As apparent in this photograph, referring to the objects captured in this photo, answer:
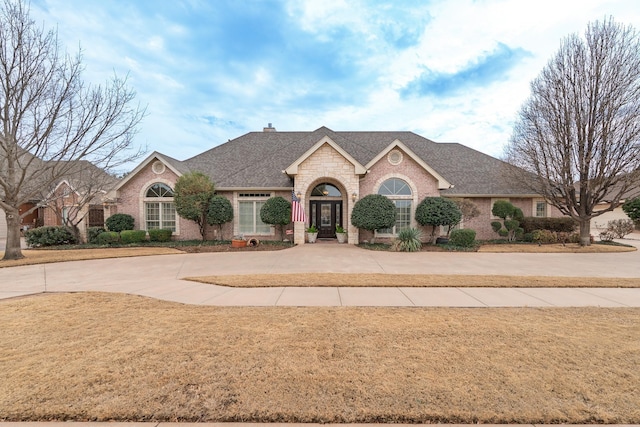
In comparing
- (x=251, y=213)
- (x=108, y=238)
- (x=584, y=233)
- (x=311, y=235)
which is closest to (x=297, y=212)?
(x=311, y=235)

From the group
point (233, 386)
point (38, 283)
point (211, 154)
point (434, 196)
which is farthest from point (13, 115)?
point (434, 196)

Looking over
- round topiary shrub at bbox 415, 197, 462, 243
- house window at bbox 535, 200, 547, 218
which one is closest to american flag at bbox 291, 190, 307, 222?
round topiary shrub at bbox 415, 197, 462, 243

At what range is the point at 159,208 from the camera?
1766cm

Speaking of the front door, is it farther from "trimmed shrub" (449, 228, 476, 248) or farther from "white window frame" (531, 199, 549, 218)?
"white window frame" (531, 199, 549, 218)

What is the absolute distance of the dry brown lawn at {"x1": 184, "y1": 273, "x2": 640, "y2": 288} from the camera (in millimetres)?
7195

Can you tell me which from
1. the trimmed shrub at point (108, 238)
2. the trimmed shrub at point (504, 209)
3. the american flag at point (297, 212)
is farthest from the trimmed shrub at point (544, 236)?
the trimmed shrub at point (108, 238)

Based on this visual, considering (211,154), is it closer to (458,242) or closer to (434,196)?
(434,196)

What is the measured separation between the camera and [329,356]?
3615 millimetres

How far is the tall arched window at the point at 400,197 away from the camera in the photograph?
1673 cm

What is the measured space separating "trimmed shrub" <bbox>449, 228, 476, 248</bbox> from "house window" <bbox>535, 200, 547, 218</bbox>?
7334 millimetres

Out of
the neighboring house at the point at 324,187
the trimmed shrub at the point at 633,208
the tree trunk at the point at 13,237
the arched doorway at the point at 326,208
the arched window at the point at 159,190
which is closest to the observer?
the tree trunk at the point at 13,237

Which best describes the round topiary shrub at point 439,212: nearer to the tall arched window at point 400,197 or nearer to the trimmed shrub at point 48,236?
the tall arched window at point 400,197

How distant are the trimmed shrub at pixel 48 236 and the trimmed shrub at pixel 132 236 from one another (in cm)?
381

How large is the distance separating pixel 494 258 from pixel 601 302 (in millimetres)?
6193
